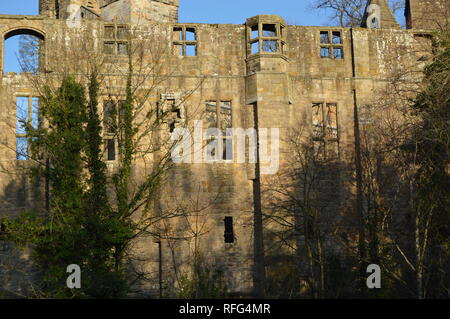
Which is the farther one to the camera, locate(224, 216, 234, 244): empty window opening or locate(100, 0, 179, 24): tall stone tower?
locate(100, 0, 179, 24): tall stone tower

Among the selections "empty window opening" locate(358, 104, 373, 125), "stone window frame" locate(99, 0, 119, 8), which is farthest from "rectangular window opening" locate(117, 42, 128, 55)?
"stone window frame" locate(99, 0, 119, 8)

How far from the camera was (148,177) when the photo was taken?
67.9 ft

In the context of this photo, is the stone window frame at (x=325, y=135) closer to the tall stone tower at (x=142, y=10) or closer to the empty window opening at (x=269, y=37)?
the empty window opening at (x=269, y=37)

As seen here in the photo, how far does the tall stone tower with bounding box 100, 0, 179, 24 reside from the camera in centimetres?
3550

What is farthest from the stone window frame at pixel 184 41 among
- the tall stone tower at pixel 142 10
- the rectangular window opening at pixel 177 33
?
the tall stone tower at pixel 142 10

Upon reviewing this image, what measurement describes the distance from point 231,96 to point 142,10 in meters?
15.0

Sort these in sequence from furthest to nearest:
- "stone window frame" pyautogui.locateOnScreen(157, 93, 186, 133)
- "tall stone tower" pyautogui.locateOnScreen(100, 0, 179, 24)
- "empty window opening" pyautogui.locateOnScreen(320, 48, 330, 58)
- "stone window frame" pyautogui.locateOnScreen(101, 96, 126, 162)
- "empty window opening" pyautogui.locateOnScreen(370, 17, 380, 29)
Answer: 1. "tall stone tower" pyautogui.locateOnScreen(100, 0, 179, 24)
2. "empty window opening" pyautogui.locateOnScreen(370, 17, 380, 29)
3. "empty window opening" pyautogui.locateOnScreen(320, 48, 330, 58)
4. "stone window frame" pyautogui.locateOnScreen(157, 93, 186, 133)
5. "stone window frame" pyautogui.locateOnScreen(101, 96, 126, 162)

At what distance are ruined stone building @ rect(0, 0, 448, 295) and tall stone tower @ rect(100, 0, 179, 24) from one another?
509 inches

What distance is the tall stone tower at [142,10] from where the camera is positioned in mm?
35500

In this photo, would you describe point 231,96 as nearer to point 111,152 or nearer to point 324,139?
point 324,139

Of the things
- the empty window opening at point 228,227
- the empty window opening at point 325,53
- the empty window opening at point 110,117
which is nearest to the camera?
the empty window opening at point 110,117

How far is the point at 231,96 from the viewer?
22141mm

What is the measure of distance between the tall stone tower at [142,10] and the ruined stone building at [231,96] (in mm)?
12941

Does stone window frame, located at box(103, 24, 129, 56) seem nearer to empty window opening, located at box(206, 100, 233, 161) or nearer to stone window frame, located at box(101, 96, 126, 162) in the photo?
stone window frame, located at box(101, 96, 126, 162)
